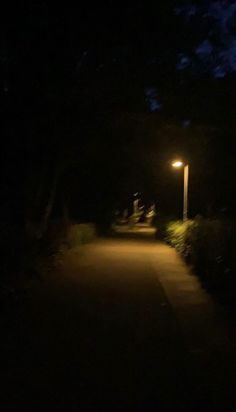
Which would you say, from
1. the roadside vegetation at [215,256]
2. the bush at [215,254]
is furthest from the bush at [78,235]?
the roadside vegetation at [215,256]

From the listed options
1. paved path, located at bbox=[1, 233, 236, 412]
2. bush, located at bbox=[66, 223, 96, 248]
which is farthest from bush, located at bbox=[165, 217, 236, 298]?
bush, located at bbox=[66, 223, 96, 248]

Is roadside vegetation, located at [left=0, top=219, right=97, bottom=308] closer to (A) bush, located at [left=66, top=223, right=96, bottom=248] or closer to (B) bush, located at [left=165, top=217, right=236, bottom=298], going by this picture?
(A) bush, located at [left=66, top=223, right=96, bottom=248]

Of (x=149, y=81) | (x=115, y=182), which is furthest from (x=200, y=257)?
(x=115, y=182)

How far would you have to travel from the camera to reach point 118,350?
7.73m

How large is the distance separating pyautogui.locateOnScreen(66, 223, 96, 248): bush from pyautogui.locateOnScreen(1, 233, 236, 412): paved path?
35.4ft

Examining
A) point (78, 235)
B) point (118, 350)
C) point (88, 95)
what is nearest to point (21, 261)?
point (88, 95)

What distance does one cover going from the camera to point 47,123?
16.0m

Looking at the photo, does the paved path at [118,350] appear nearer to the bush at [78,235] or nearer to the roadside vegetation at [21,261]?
the roadside vegetation at [21,261]

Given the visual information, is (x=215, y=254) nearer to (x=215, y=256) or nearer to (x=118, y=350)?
(x=215, y=256)

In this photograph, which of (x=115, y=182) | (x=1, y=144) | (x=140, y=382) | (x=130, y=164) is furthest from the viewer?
(x=115, y=182)

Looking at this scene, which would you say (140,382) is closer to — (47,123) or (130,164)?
(47,123)

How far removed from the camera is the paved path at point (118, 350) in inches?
230

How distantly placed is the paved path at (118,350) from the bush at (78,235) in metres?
10.8

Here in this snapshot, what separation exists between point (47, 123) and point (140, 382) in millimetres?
11002
